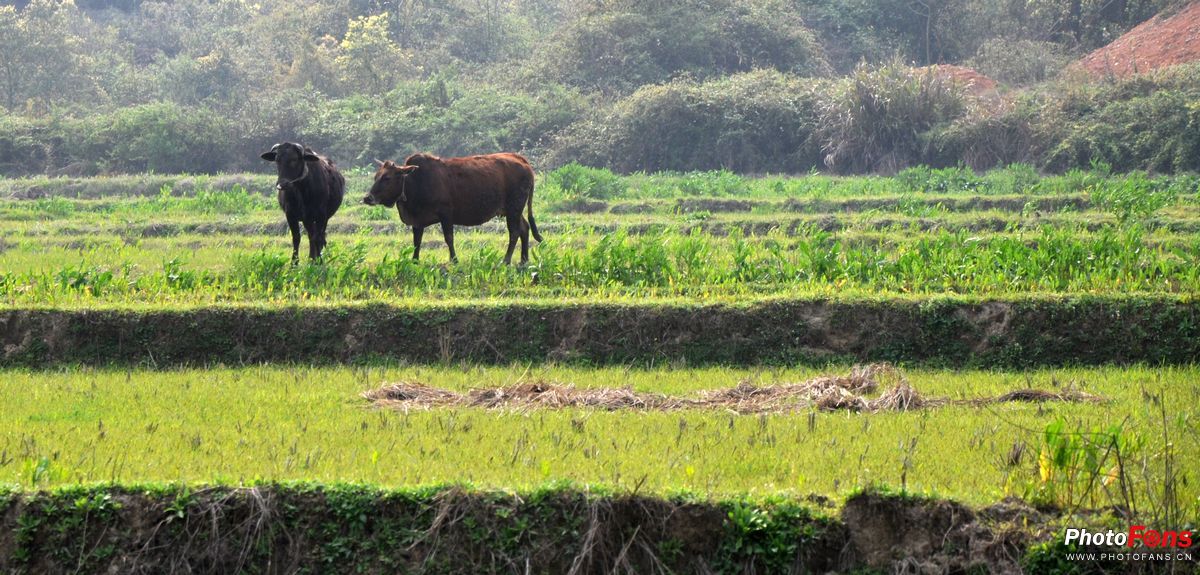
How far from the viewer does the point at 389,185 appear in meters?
14.7

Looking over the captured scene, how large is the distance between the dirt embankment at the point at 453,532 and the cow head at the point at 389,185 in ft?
27.1

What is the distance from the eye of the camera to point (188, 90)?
39938mm

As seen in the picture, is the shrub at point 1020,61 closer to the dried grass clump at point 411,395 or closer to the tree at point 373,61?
the tree at point 373,61

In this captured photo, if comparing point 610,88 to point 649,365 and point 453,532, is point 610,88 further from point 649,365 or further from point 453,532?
point 453,532

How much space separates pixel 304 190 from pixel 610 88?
20.3 m

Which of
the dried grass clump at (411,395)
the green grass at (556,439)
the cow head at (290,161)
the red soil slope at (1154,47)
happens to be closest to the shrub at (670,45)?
the red soil slope at (1154,47)

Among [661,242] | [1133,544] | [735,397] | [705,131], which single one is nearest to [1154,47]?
[705,131]

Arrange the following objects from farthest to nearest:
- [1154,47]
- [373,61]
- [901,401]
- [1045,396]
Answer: [373,61] < [1154,47] < [1045,396] < [901,401]

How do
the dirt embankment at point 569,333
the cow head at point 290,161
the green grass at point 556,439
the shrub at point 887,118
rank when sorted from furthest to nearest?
the shrub at point 887,118
the cow head at point 290,161
the dirt embankment at point 569,333
the green grass at point 556,439

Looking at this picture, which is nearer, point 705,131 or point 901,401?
point 901,401

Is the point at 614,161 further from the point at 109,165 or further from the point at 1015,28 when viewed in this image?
the point at 1015,28

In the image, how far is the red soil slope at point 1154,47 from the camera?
31078mm

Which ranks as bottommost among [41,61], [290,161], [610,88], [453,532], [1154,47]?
[453,532]

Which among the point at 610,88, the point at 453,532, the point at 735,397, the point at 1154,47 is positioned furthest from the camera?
the point at 610,88
